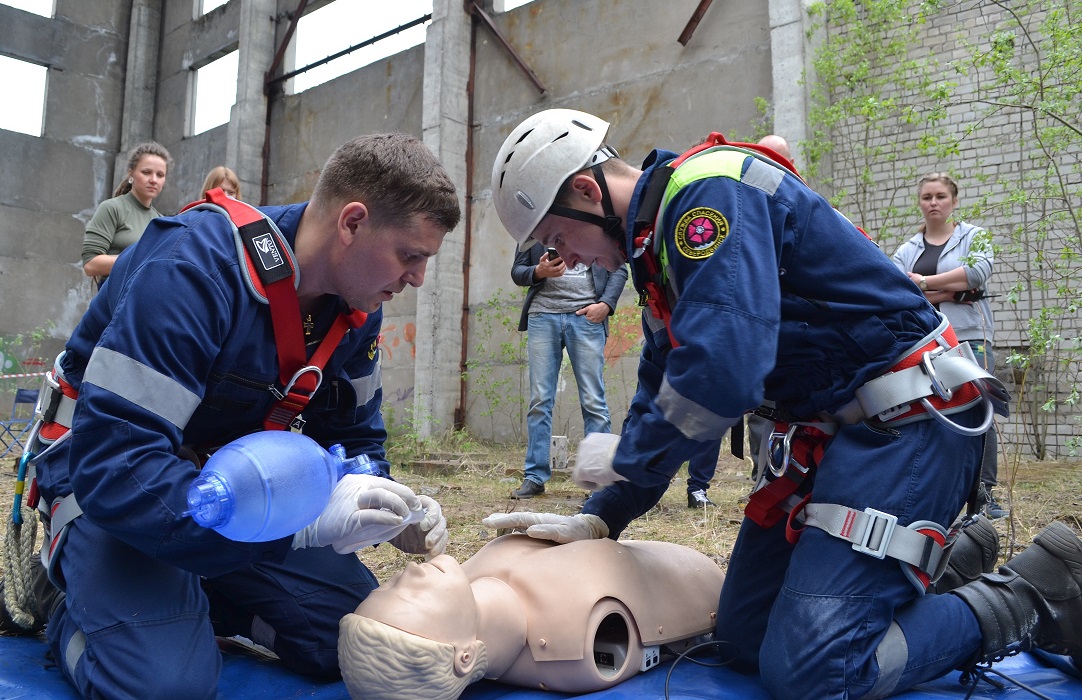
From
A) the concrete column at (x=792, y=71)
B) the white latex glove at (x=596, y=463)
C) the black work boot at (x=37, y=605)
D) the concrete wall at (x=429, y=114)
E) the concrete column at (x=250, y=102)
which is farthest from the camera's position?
the concrete column at (x=250, y=102)

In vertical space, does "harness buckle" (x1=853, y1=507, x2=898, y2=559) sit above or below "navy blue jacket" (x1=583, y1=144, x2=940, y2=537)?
below

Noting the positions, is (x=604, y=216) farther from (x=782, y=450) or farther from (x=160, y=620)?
(x=160, y=620)

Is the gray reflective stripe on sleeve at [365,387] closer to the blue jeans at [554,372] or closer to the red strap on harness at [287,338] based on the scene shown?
the red strap on harness at [287,338]

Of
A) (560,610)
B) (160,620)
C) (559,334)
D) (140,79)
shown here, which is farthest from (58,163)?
(560,610)

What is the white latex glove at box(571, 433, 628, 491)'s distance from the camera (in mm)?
2457

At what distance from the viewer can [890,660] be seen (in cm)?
209

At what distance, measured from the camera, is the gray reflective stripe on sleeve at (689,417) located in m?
2.00

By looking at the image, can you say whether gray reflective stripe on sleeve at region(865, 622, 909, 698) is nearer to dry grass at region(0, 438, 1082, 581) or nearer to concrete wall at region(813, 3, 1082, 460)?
dry grass at region(0, 438, 1082, 581)

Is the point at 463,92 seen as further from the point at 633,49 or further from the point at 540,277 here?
the point at 540,277

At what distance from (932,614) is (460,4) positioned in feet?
31.3

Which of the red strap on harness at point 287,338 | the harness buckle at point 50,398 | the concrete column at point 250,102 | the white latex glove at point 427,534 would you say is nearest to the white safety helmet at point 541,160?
the red strap on harness at point 287,338

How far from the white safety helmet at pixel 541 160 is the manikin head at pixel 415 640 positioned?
0.99 metres

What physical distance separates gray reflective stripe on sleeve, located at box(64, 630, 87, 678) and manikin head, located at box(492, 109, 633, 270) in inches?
62.1

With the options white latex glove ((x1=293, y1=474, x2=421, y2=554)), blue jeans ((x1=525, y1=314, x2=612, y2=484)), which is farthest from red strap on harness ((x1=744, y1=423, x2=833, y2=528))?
blue jeans ((x1=525, y1=314, x2=612, y2=484))
